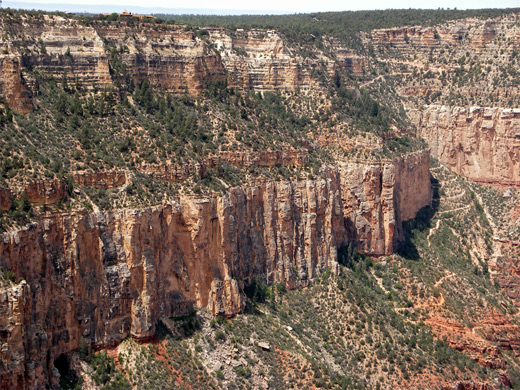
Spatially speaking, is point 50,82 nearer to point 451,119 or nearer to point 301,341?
point 301,341

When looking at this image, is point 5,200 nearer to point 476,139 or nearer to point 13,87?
point 13,87

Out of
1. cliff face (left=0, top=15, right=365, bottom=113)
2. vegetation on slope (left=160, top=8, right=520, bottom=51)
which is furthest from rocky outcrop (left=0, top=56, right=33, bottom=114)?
vegetation on slope (left=160, top=8, right=520, bottom=51)

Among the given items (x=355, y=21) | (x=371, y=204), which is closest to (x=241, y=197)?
(x=371, y=204)

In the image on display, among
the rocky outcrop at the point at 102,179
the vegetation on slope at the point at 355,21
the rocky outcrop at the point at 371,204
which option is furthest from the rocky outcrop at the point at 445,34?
the rocky outcrop at the point at 102,179

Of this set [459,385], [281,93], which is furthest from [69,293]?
[281,93]

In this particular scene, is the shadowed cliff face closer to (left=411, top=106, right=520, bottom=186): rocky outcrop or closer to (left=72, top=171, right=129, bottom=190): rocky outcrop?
(left=72, top=171, right=129, bottom=190): rocky outcrop

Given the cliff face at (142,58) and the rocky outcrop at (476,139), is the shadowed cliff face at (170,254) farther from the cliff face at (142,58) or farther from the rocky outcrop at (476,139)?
the rocky outcrop at (476,139)
